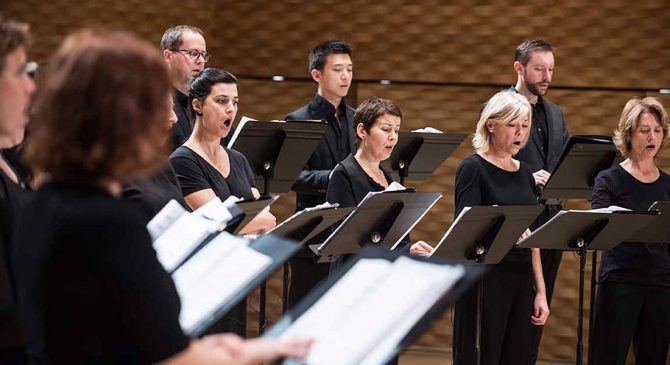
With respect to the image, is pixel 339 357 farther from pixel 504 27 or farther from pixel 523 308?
pixel 504 27

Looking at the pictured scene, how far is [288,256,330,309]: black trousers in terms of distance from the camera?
5418 millimetres

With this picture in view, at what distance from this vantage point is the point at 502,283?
475cm

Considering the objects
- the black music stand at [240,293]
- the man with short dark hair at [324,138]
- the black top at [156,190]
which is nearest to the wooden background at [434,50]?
the man with short dark hair at [324,138]

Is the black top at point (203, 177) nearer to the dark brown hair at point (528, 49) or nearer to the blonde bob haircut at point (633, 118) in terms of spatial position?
the blonde bob haircut at point (633, 118)

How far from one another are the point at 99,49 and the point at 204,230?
0.77 meters

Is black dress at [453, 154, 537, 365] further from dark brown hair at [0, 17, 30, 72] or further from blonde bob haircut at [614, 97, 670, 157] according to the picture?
dark brown hair at [0, 17, 30, 72]

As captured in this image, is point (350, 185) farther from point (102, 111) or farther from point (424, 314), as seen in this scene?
point (102, 111)

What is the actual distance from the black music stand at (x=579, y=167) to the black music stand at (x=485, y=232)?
26.2 inches

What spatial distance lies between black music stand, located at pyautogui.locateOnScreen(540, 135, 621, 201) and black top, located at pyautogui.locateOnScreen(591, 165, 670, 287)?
8cm

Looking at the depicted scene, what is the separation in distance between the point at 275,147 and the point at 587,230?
56.6 inches

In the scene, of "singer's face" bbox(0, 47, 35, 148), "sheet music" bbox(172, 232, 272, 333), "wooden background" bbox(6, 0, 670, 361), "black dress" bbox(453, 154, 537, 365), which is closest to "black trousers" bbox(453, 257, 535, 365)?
"black dress" bbox(453, 154, 537, 365)

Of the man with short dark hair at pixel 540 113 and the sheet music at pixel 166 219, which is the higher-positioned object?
the sheet music at pixel 166 219

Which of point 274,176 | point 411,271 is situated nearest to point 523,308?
point 274,176

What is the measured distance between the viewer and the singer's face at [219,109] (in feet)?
14.1
